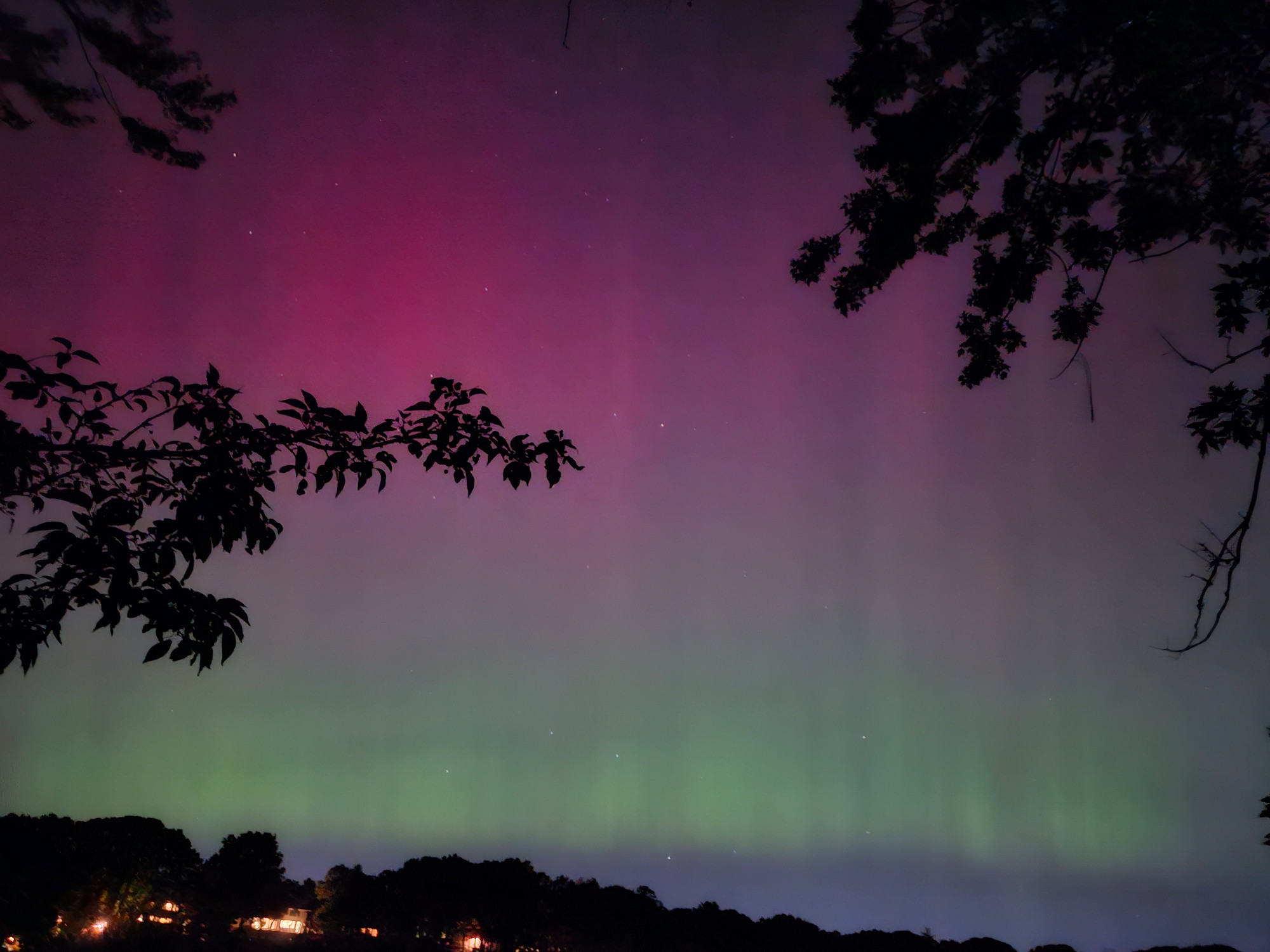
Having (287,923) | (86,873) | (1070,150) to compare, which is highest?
(1070,150)

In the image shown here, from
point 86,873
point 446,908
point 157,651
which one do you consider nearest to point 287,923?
point 446,908

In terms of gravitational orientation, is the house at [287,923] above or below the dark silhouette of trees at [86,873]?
below

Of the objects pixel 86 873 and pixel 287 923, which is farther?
pixel 287 923

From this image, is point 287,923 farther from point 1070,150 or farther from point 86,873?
point 1070,150

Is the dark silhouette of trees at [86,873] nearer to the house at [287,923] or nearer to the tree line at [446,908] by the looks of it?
the tree line at [446,908]

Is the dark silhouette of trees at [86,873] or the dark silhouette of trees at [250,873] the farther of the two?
the dark silhouette of trees at [250,873]

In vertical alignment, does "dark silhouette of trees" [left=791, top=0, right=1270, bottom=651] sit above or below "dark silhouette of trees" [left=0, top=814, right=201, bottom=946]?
above

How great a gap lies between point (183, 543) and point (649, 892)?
8.41 meters

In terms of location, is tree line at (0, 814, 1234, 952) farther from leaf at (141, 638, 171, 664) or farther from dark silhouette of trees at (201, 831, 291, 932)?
leaf at (141, 638, 171, 664)

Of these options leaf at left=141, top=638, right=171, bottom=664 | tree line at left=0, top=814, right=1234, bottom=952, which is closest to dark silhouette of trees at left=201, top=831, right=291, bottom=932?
tree line at left=0, top=814, right=1234, bottom=952

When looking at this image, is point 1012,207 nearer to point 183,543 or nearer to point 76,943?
point 183,543

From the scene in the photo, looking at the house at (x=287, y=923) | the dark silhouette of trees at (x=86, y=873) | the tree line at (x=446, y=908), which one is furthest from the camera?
the tree line at (x=446, y=908)

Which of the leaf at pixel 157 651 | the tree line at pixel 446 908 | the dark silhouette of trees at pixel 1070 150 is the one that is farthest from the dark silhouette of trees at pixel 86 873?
the dark silhouette of trees at pixel 1070 150

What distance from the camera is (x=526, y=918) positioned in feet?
30.6
